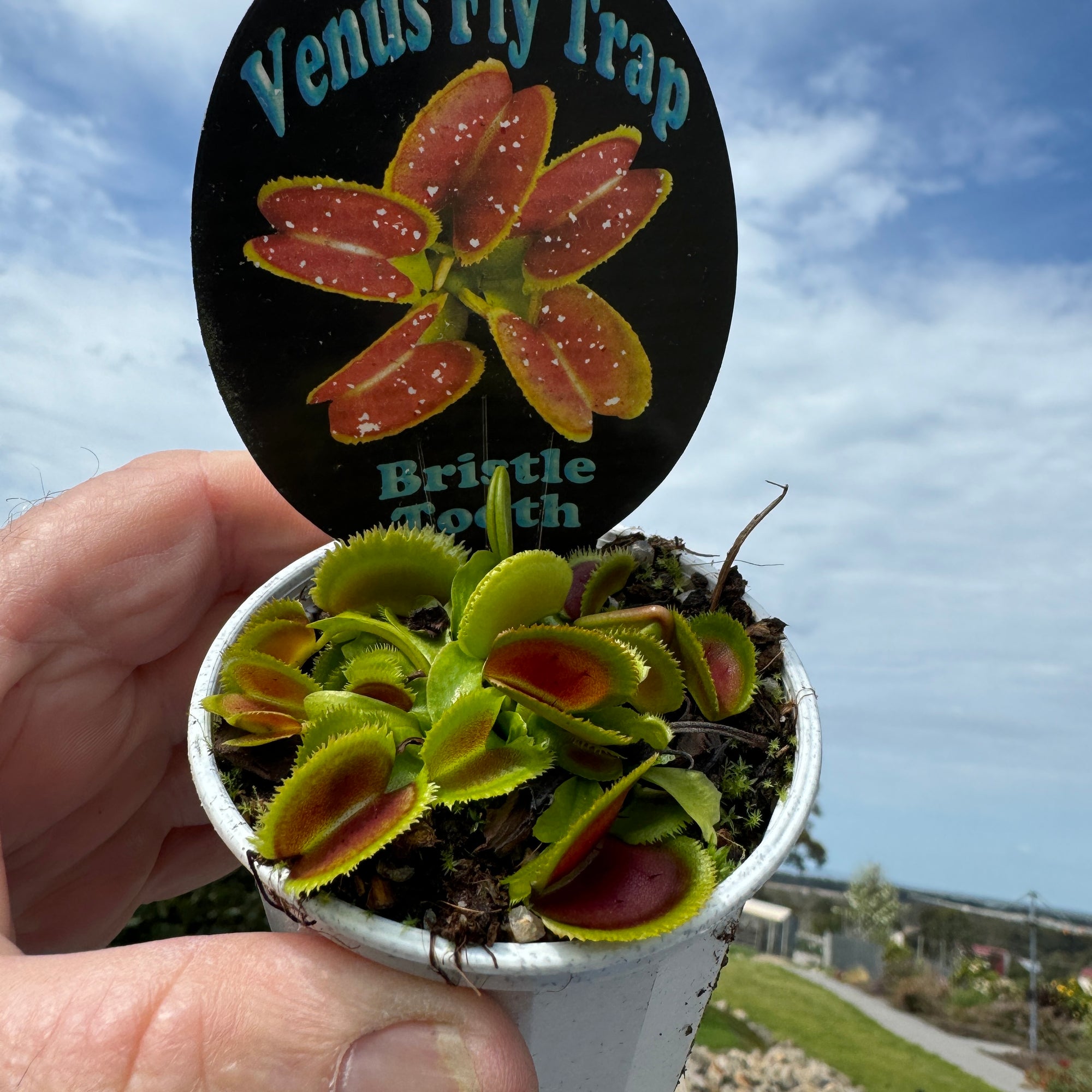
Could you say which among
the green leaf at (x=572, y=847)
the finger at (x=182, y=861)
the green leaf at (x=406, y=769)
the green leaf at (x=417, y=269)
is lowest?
the finger at (x=182, y=861)

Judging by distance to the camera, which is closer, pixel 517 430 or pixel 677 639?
pixel 677 639

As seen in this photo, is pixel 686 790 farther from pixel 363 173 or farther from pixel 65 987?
pixel 363 173

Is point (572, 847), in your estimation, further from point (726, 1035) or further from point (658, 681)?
point (726, 1035)

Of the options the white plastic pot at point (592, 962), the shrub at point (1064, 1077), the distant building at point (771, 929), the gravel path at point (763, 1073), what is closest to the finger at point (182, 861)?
the white plastic pot at point (592, 962)

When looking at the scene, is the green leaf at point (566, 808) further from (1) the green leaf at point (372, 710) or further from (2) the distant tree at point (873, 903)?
(2) the distant tree at point (873, 903)

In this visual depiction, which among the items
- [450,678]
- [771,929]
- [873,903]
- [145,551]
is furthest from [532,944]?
[873,903]

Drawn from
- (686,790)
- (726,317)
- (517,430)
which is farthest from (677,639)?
(726,317)

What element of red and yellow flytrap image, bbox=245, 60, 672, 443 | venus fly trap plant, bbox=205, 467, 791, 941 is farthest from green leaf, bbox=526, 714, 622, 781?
red and yellow flytrap image, bbox=245, 60, 672, 443
